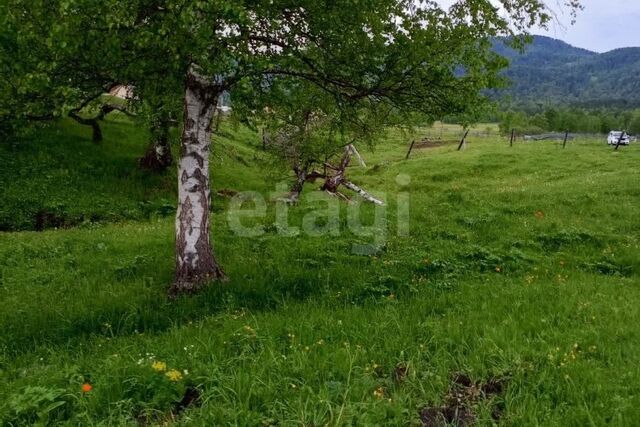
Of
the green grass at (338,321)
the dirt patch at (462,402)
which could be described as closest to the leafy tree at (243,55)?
the green grass at (338,321)

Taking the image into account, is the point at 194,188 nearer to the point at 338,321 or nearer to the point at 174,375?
the point at 338,321

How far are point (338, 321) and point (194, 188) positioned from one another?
14.9 ft

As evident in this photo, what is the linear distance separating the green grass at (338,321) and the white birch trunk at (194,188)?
69 centimetres

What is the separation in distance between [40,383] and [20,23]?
5792 mm

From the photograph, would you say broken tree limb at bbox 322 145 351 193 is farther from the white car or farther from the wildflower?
the white car

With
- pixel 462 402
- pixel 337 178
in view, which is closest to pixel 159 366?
pixel 462 402

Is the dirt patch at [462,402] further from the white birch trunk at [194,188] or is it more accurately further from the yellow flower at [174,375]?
the white birch trunk at [194,188]

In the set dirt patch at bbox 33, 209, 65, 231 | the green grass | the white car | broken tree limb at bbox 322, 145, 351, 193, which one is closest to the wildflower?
the green grass

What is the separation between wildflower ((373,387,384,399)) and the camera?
18.5ft

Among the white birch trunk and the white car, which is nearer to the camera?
the white birch trunk

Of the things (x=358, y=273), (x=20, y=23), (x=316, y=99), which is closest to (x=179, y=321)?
(x=358, y=273)

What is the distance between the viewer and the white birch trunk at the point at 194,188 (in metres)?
10.5

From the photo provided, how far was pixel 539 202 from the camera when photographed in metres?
20.8

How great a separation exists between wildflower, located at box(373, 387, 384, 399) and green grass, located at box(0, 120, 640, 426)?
26 mm
